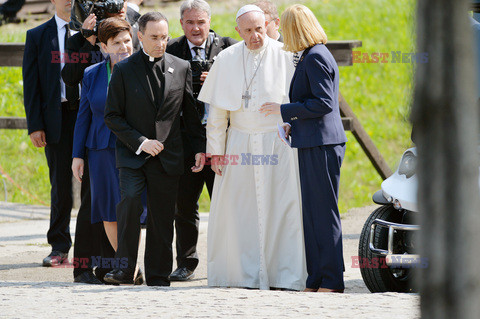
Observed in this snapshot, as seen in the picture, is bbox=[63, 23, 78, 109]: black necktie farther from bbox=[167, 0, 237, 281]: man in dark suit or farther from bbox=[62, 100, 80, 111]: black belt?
bbox=[167, 0, 237, 281]: man in dark suit

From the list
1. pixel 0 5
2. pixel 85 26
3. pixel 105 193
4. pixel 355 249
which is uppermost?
pixel 0 5

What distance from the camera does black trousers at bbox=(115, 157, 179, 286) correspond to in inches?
220

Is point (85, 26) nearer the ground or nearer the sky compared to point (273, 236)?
nearer the sky

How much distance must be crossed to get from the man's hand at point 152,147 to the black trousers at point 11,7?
1060cm

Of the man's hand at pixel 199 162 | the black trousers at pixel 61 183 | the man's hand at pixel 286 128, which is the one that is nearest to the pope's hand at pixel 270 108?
the man's hand at pixel 286 128

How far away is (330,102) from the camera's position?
5309 millimetres

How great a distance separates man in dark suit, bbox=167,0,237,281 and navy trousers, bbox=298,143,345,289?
3.51 ft

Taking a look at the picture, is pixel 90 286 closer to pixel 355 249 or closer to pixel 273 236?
pixel 273 236

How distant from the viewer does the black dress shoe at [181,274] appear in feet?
20.9

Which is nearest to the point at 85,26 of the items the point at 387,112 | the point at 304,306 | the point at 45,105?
the point at 45,105

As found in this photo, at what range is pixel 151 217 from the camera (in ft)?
18.8

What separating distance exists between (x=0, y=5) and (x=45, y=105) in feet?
30.7

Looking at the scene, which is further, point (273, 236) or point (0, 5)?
point (0, 5)

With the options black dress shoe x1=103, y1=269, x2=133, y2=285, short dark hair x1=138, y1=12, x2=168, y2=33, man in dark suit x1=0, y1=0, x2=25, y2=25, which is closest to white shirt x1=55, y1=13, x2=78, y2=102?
short dark hair x1=138, y1=12, x2=168, y2=33
